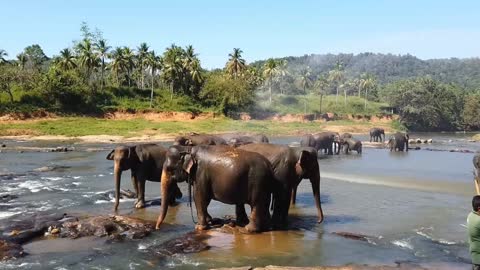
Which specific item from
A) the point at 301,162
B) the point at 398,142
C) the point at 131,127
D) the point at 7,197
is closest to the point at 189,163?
the point at 301,162

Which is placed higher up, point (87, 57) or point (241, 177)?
point (87, 57)

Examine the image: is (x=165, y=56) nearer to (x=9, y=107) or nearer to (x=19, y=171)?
(x=9, y=107)

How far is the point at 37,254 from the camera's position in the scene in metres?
10.5

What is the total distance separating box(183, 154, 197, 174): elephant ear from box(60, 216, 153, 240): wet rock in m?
1.76

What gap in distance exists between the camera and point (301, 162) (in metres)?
13.0

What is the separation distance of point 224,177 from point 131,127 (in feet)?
165

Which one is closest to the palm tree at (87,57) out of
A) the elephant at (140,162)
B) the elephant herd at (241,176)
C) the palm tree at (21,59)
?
the palm tree at (21,59)

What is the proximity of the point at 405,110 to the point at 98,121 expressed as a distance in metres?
51.6

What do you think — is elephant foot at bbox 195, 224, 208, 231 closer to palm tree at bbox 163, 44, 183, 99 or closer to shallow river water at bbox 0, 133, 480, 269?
shallow river water at bbox 0, 133, 480, 269

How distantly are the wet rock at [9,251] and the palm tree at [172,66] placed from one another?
6996 cm

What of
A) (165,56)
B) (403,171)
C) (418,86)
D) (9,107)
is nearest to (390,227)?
(403,171)

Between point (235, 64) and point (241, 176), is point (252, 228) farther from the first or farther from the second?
point (235, 64)

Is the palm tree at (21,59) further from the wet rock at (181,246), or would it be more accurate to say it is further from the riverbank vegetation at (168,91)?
the wet rock at (181,246)

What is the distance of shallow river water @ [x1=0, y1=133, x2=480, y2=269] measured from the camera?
1012 centimetres
